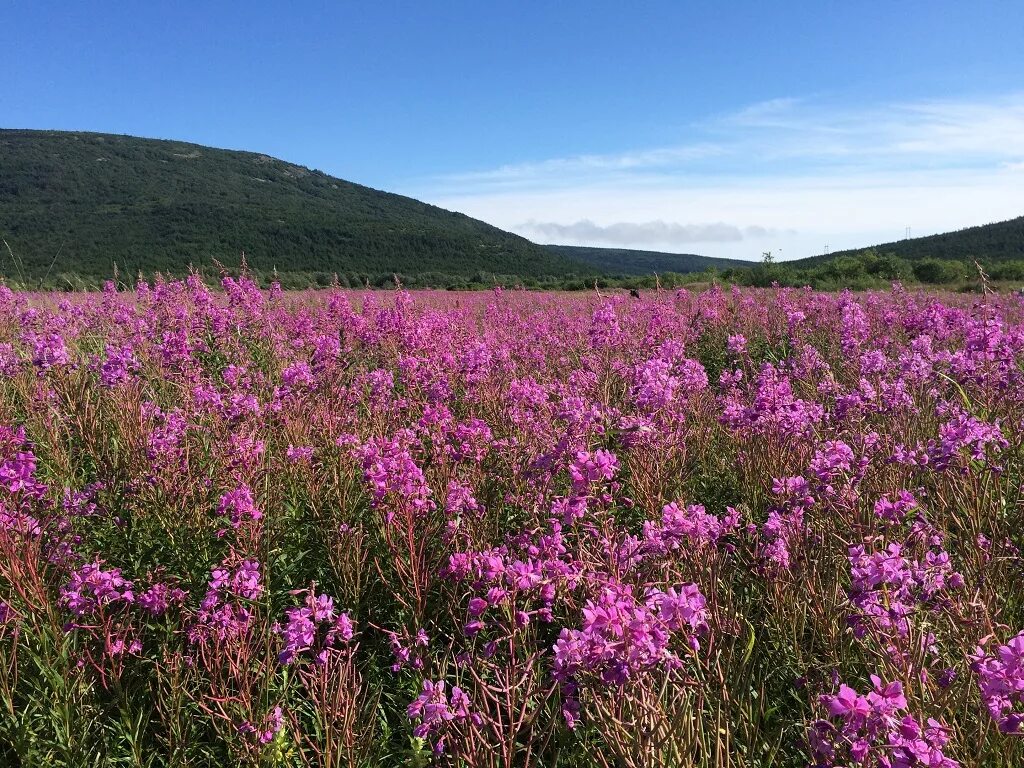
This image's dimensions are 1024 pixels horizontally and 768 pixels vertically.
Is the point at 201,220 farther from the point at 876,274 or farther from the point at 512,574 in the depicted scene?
the point at 512,574

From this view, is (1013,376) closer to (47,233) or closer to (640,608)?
(640,608)

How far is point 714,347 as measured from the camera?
8.35 meters

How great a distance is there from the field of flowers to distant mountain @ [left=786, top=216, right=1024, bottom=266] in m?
54.4

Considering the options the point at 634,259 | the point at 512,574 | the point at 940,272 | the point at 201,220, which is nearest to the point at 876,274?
the point at 940,272

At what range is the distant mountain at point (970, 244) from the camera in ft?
172

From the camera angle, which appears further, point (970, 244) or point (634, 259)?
point (634, 259)

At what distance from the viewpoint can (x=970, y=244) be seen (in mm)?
57094

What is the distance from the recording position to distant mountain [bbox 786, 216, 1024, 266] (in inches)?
2062

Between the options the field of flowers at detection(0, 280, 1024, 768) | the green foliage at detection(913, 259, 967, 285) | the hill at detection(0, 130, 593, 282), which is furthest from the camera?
the hill at detection(0, 130, 593, 282)

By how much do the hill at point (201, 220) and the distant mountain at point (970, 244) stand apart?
3455 cm

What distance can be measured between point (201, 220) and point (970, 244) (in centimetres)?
8260

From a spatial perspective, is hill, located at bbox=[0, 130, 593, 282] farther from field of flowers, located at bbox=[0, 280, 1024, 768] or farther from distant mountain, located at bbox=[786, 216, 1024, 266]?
field of flowers, located at bbox=[0, 280, 1024, 768]

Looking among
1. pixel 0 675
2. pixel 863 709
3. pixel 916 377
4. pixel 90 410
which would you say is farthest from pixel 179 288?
pixel 863 709

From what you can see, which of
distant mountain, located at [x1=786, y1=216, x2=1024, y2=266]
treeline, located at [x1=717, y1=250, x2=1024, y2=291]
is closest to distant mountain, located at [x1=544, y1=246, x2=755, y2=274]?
distant mountain, located at [x1=786, y1=216, x2=1024, y2=266]
